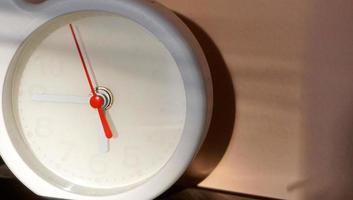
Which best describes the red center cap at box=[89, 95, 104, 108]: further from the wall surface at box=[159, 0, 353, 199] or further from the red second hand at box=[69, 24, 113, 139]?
the wall surface at box=[159, 0, 353, 199]

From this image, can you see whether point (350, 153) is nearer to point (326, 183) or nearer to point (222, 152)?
point (326, 183)

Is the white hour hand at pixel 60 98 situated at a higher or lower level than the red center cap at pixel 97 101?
higher

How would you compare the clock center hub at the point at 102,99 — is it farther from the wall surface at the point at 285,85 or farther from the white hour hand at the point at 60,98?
the wall surface at the point at 285,85

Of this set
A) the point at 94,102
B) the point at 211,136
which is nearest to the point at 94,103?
the point at 94,102

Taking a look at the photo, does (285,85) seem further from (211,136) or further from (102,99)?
(102,99)

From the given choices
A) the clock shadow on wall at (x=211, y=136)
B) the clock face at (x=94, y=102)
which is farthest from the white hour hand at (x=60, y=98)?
the clock shadow on wall at (x=211, y=136)

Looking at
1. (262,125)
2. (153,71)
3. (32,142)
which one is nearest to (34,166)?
(32,142)

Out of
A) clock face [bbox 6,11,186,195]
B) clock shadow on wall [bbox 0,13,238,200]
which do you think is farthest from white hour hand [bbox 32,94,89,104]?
clock shadow on wall [bbox 0,13,238,200]
